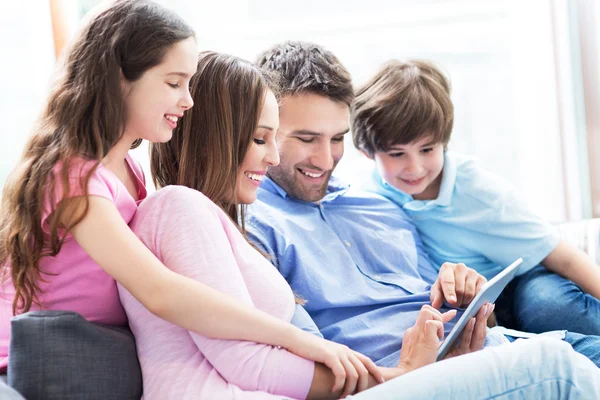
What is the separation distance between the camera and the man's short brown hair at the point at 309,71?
5.89ft

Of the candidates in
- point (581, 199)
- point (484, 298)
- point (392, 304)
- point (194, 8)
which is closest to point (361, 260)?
point (392, 304)

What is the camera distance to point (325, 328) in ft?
5.19

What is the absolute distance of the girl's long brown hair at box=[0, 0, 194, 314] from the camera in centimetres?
118

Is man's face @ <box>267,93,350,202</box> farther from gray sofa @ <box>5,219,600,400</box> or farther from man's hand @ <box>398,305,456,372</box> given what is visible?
gray sofa @ <box>5,219,600,400</box>

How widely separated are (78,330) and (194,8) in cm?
230

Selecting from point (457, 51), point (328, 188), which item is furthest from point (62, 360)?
point (457, 51)

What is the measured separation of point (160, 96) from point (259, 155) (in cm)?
29

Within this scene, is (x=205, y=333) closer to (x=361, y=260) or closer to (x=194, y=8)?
(x=361, y=260)

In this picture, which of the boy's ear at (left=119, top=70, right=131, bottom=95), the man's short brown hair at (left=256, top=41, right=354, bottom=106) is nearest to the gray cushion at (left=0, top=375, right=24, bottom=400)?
the boy's ear at (left=119, top=70, right=131, bottom=95)

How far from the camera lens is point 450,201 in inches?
80.0

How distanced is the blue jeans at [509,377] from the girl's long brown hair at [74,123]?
0.56 metres

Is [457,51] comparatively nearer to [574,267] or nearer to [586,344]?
[574,267]

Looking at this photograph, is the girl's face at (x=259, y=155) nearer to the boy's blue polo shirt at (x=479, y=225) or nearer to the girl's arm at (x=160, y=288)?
the girl's arm at (x=160, y=288)

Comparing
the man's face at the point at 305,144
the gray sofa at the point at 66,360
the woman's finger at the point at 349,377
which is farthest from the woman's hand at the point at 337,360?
the man's face at the point at 305,144
